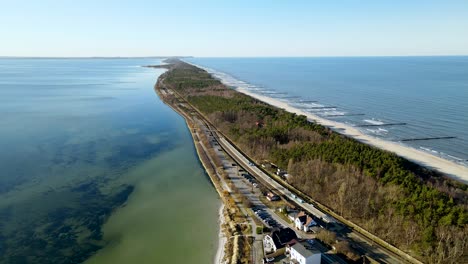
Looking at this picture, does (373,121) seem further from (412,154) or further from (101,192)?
(101,192)

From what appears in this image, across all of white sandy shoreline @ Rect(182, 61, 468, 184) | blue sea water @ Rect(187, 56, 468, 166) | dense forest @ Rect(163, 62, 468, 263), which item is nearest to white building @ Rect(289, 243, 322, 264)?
dense forest @ Rect(163, 62, 468, 263)

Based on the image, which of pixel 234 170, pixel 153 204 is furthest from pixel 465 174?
pixel 153 204

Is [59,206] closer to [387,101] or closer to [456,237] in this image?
[456,237]

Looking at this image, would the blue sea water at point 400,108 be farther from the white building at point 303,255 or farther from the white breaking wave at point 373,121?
the white building at point 303,255

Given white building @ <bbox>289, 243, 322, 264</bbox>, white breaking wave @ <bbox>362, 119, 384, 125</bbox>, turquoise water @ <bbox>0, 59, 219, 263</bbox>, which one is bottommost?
turquoise water @ <bbox>0, 59, 219, 263</bbox>

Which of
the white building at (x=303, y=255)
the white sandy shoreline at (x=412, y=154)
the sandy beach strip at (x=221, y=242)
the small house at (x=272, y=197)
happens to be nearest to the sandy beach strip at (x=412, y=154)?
the white sandy shoreline at (x=412, y=154)

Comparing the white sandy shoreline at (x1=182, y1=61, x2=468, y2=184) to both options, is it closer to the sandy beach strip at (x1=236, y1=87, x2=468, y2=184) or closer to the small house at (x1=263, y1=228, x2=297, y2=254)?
the sandy beach strip at (x1=236, y1=87, x2=468, y2=184)

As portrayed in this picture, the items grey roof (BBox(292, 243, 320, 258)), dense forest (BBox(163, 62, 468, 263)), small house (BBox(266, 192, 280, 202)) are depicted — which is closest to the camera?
grey roof (BBox(292, 243, 320, 258))
